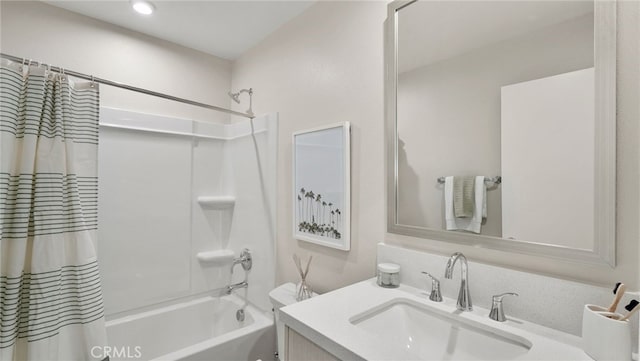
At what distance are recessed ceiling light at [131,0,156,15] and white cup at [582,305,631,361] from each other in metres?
2.40

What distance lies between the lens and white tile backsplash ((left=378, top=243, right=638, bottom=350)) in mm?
791

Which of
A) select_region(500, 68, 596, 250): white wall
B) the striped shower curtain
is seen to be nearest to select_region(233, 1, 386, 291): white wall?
select_region(500, 68, 596, 250): white wall

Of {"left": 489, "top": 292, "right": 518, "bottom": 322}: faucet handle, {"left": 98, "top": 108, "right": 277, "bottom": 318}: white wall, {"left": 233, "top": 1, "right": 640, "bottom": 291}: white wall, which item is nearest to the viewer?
{"left": 233, "top": 1, "right": 640, "bottom": 291}: white wall

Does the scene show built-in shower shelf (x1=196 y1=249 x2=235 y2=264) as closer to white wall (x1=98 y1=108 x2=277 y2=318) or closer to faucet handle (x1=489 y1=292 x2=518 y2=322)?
white wall (x1=98 y1=108 x2=277 y2=318)

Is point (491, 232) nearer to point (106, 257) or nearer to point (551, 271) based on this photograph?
point (551, 271)

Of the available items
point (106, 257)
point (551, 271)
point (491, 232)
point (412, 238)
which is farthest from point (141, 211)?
point (551, 271)

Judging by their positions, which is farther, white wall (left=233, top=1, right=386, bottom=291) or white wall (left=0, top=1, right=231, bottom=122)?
white wall (left=0, top=1, right=231, bottom=122)

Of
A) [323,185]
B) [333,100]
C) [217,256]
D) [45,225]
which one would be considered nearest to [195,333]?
[217,256]

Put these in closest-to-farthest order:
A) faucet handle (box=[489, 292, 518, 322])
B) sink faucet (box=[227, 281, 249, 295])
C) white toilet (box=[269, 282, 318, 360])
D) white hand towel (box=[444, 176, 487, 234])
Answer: faucet handle (box=[489, 292, 518, 322]) → white hand towel (box=[444, 176, 487, 234]) → white toilet (box=[269, 282, 318, 360]) → sink faucet (box=[227, 281, 249, 295])

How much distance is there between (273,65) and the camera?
78.0 inches

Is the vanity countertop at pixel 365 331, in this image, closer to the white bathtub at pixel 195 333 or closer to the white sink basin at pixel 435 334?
the white sink basin at pixel 435 334

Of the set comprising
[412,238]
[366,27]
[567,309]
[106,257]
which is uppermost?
[366,27]

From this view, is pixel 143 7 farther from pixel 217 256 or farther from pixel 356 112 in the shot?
pixel 217 256

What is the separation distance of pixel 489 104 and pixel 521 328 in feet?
2.38
